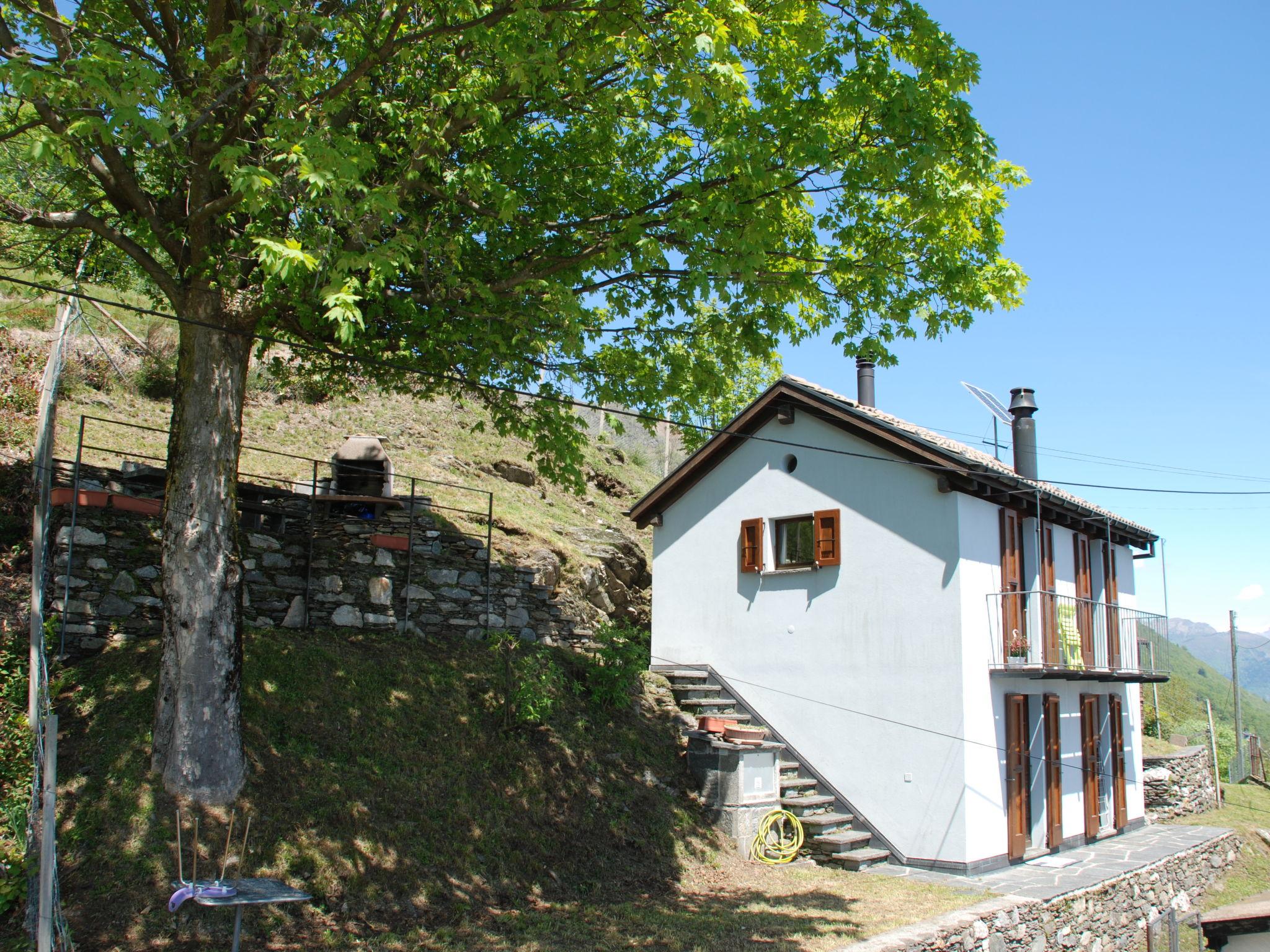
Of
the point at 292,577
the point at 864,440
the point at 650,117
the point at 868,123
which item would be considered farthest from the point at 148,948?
the point at 864,440

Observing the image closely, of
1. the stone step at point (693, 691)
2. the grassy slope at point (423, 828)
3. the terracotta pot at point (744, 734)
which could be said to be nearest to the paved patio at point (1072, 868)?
the grassy slope at point (423, 828)

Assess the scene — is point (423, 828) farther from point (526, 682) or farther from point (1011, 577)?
point (1011, 577)

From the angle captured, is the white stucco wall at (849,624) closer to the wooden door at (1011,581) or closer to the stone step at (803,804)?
the stone step at (803,804)

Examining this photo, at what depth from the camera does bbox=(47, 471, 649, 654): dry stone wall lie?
31.9 ft

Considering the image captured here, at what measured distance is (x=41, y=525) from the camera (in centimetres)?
882

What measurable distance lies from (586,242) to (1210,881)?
15.0m

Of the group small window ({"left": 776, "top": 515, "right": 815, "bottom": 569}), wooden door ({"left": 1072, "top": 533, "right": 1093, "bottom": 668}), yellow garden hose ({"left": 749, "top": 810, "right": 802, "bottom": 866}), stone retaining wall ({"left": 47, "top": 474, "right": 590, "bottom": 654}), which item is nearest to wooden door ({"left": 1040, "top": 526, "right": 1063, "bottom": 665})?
wooden door ({"left": 1072, "top": 533, "right": 1093, "bottom": 668})

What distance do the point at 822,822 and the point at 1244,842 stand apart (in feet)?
35.0

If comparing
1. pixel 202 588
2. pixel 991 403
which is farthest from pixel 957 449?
pixel 202 588

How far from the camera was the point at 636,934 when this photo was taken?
8.37 meters

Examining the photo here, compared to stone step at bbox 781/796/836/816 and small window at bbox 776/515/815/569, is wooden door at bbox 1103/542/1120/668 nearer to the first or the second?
small window at bbox 776/515/815/569

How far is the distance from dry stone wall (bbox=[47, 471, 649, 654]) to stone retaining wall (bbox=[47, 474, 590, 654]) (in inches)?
0.5

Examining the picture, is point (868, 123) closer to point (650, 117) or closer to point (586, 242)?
point (650, 117)

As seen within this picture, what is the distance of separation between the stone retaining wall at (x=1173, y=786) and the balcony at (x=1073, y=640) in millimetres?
4406
